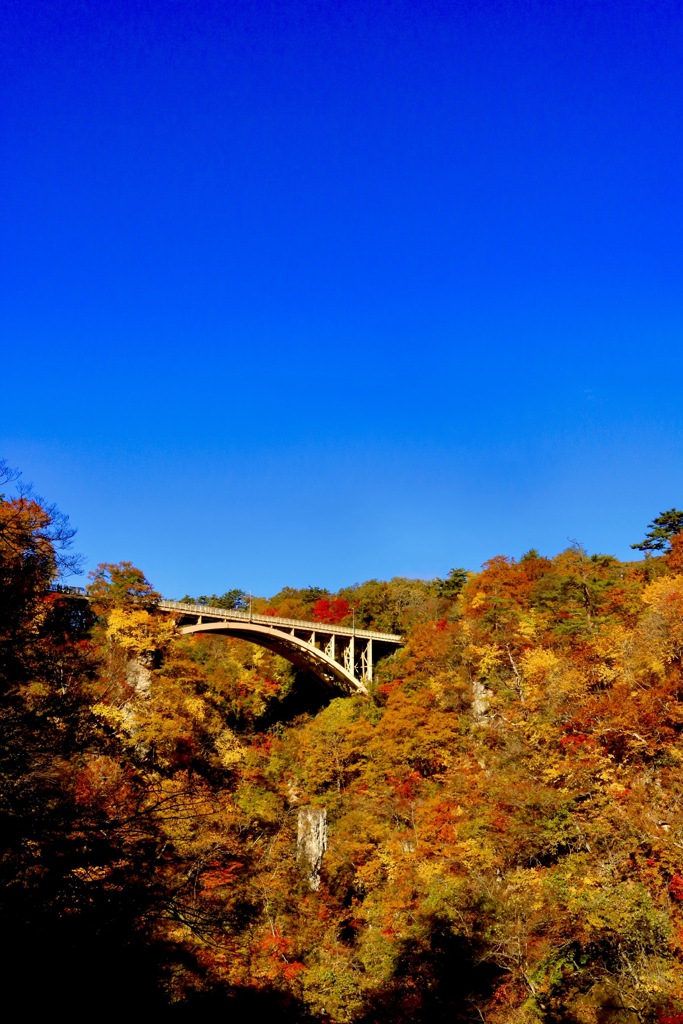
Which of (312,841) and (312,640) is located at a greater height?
(312,640)

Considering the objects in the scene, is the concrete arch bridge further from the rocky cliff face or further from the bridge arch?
the rocky cliff face

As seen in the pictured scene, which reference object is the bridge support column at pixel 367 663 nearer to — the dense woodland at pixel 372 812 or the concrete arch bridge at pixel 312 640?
the concrete arch bridge at pixel 312 640

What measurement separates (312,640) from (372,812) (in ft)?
41.4

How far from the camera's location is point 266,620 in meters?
32.7

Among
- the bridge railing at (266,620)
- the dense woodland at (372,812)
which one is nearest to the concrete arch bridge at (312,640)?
the bridge railing at (266,620)

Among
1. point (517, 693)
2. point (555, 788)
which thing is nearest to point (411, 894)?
point (555, 788)

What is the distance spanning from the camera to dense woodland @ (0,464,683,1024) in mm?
7703

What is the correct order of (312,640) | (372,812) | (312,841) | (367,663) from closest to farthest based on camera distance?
(372,812) < (312,841) < (312,640) < (367,663)

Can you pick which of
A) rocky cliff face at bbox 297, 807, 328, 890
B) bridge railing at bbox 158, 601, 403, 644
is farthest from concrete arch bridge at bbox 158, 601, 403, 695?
rocky cliff face at bbox 297, 807, 328, 890

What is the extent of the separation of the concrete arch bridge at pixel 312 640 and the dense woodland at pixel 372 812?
3.15 metres

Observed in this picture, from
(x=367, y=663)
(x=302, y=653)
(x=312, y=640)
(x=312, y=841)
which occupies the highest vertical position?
(x=312, y=640)

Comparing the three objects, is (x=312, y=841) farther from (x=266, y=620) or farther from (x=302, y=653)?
(x=266, y=620)

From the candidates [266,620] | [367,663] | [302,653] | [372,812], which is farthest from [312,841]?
[367,663]

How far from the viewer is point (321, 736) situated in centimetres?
2881
